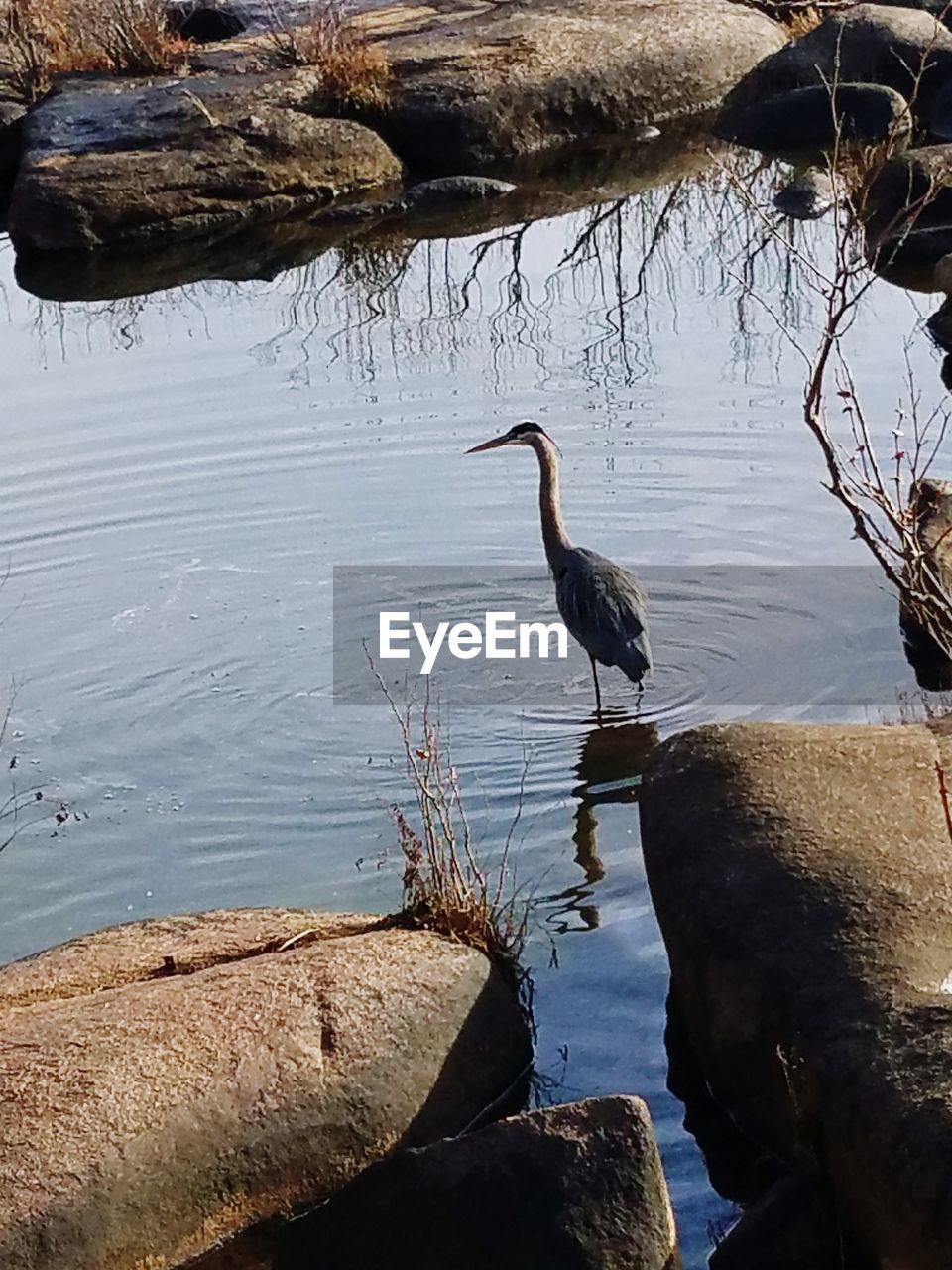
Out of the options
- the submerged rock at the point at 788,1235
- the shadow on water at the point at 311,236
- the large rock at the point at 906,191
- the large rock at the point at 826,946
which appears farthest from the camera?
the shadow on water at the point at 311,236

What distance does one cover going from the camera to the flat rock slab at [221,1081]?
4.53 m

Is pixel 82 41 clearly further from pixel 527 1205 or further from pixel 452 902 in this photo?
pixel 527 1205

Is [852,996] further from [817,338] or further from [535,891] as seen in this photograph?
[817,338]

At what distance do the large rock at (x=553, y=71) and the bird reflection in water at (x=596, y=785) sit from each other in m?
10.7

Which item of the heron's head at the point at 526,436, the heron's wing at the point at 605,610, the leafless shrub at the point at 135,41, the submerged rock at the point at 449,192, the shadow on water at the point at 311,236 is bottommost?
the shadow on water at the point at 311,236

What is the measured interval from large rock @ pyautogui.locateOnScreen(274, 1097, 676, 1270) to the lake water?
40 cm

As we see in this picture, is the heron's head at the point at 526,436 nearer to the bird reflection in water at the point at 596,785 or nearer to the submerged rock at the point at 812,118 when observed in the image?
the bird reflection in water at the point at 596,785

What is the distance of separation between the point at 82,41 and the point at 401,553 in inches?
448

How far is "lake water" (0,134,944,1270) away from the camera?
6.75 m

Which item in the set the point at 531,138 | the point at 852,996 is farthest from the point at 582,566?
the point at 531,138

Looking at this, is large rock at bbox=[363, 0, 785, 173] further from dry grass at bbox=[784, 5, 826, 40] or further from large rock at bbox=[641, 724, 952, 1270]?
large rock at bbox=[641, 724, 952, 1270]

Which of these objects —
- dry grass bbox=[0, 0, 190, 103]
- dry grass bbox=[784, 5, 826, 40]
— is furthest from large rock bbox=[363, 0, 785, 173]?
dry grass bbox=[0, 0, 190, 103]

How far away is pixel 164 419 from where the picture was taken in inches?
453

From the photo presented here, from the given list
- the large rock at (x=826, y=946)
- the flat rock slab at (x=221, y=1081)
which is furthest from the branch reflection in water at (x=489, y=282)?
the flat rock slab at (x=221, y=1081)
